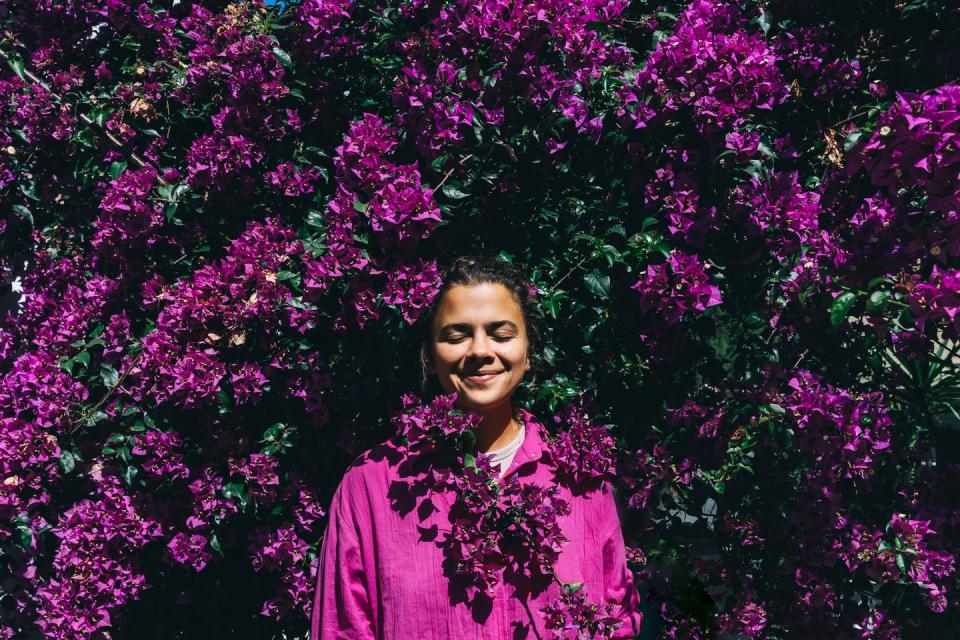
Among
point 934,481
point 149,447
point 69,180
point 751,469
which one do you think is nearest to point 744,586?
point 751,469

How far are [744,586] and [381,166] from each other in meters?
1.70

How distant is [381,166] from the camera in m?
2.16

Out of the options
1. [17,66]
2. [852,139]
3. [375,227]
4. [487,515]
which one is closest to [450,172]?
[375,227]

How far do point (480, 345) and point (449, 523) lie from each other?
45 cm

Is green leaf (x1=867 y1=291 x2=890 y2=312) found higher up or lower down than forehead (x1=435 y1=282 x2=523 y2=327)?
lower down

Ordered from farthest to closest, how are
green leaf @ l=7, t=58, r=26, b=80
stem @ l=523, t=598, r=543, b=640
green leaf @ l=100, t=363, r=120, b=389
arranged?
green leaf @ l=7, t=58, r=26, b=80
green leaf @ l=100, t=363, r=120, b=389
stem @ l=523, t=598, r=543, b=640

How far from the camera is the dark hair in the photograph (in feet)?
7.00

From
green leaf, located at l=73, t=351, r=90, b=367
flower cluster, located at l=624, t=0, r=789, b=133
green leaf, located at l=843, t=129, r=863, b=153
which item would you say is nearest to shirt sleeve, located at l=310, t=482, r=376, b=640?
green leaf, located at l=73, t=351, r=90, b=367

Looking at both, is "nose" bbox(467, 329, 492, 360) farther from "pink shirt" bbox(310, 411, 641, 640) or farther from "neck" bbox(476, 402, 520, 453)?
"pink shirt" bbox(310, 411, 641, 640)

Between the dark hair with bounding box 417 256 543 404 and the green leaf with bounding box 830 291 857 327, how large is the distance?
762 millimetres

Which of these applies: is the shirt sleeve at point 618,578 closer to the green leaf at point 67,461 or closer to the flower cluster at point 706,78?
the flower cluster at point 706,78

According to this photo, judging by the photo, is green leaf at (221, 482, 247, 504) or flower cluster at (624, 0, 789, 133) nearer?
flower cluster at (624, 0, 789, 133)

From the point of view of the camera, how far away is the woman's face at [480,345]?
206 centimetres

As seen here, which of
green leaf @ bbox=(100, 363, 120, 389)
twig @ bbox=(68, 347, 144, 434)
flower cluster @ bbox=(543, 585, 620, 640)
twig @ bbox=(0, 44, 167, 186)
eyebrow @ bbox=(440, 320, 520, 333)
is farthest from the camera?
twig @ bbox=(0, 44, 167, 186)
